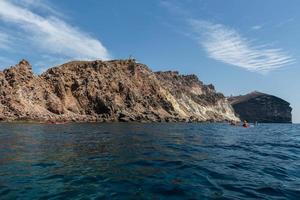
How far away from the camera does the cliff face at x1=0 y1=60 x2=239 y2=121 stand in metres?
96.1

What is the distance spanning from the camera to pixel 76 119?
105 m

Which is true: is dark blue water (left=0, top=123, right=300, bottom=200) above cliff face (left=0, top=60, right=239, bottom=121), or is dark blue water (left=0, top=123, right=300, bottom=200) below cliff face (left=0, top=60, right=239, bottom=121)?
below

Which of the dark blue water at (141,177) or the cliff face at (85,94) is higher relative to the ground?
the cliff face at (85,94)

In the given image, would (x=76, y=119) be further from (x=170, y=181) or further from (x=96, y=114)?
(x=170, y=181)

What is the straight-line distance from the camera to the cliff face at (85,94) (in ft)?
315

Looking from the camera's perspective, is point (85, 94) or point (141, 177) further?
point (85, 94)

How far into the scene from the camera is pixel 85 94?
121750mm

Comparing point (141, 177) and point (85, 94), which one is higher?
point (85, 94)

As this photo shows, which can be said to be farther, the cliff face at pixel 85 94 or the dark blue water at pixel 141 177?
the cliff face at pixel 85 94

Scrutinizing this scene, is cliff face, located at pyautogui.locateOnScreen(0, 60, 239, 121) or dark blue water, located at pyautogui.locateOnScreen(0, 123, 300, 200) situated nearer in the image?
dark blue water, located at pyautogui.locateOnScreen(0, 123, 300, 200)

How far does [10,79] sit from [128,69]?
7197 cm

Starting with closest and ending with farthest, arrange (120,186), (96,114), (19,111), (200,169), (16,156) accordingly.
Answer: (120,186) → (200,169) → (16,156) → (19,111) → (96,114)

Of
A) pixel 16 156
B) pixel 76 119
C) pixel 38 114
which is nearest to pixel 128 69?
pixel 76 119

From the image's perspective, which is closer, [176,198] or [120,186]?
Result: [176,198]
